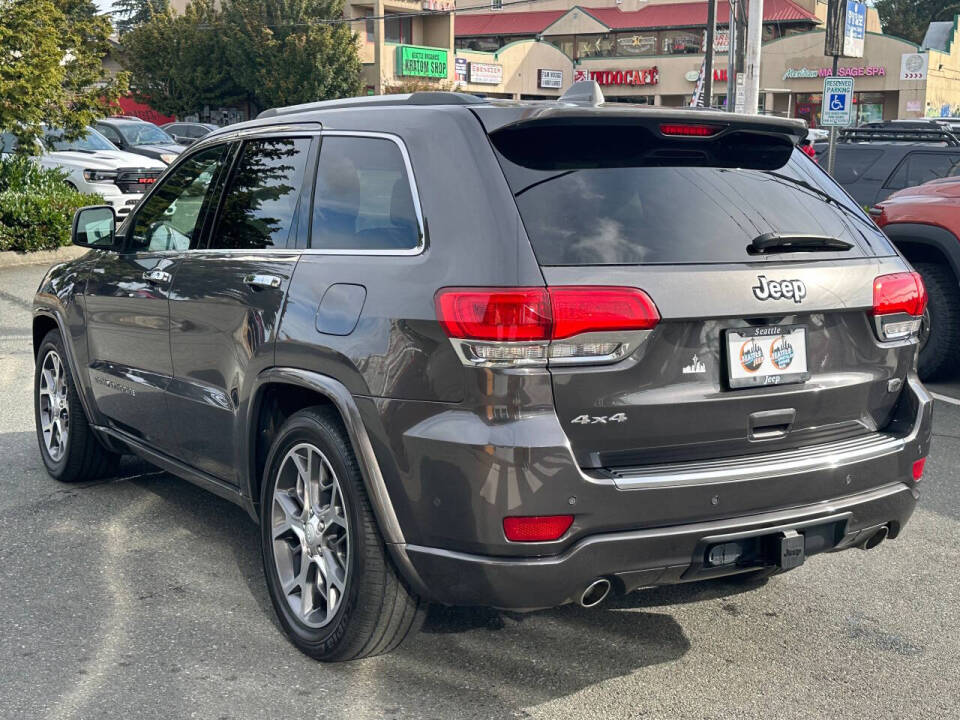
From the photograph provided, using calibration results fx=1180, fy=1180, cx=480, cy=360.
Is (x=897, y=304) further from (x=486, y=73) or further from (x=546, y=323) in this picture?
(x=486, y=73)

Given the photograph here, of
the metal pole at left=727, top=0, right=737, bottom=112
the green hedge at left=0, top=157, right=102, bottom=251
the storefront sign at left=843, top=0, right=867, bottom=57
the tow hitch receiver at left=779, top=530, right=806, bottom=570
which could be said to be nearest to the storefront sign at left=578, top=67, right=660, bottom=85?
the metal pole at left=727, top=0, right=737, bottom=112

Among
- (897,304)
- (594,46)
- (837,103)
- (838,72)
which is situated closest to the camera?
(897,304)

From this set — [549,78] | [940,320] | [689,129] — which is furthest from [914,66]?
[689,129]

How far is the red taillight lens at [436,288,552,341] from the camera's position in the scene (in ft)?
10.7

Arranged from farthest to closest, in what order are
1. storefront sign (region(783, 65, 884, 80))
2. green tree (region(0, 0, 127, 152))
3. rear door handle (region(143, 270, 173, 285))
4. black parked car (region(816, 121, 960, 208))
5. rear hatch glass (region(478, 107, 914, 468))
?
storefront sign (region(783, 65, 884, 80)), green tree (region(0, 0, 127, 152)), black parked car (region(816, 121, 960, 208)), rear door handle (region(143, 270, 173, 285)), rear hatch glass (region(478, 107, 914, 468))

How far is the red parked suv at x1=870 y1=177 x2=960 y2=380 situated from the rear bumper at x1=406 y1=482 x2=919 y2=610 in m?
5.59

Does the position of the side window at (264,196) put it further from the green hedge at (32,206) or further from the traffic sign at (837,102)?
the traffic sign at (837,102)

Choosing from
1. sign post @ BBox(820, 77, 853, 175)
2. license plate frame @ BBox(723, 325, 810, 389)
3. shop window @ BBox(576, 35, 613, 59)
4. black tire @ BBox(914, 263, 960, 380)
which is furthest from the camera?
shop window @ BBox(576, 35, 613, 59)

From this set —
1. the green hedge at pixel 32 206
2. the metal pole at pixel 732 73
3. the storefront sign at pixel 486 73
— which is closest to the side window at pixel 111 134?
the green hedge at pixel 32 206

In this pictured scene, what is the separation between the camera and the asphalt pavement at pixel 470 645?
3.64 metres

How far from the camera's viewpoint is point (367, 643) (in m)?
3.72

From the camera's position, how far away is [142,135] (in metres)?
24.9

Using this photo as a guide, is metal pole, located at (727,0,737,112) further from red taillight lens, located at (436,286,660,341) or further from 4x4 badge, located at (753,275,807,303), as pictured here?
red taillight lens, located at (436,286,660,341)

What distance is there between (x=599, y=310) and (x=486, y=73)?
58.5m
